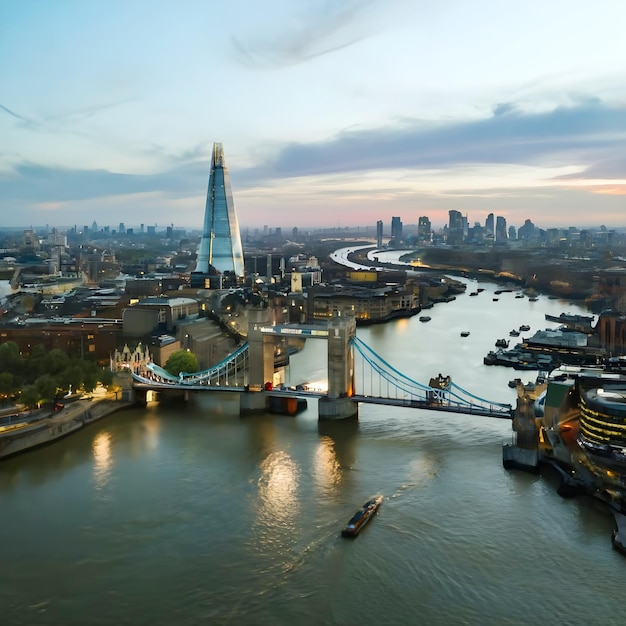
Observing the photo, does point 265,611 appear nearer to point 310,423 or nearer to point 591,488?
point 591,488

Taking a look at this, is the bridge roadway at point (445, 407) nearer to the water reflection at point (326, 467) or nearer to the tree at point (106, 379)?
the water reflection at point (326, 467)

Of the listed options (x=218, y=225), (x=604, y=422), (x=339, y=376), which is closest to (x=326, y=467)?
(x=339, y=376)

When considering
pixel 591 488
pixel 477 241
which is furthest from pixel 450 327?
pixel 477 241

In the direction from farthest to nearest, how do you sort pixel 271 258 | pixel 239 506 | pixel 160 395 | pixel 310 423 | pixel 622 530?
1. pixel 271 258
2. pixel 160 395
3. pixel 310 423
4. pixel 239 506
5. pixel 622 530

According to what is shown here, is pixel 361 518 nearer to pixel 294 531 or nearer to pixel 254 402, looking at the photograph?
pixel 294 531

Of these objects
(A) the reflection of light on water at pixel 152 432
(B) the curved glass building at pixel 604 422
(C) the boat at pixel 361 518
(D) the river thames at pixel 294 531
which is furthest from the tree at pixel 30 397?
(B) the curved glass building at pixel 604 422

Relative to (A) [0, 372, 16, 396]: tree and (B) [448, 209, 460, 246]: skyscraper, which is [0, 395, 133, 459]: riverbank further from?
(B) [448, 209, 460, 246]: skyscraper
